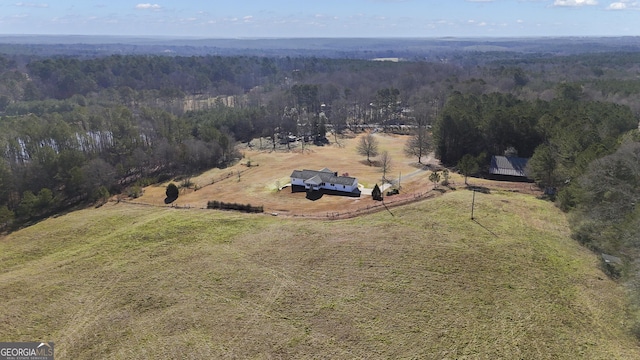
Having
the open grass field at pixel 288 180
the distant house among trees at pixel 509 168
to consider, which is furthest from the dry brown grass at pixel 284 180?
the distant house among trees at pixel 509 168

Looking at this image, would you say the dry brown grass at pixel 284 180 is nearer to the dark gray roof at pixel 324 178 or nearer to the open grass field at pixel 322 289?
the dark gray roof at pixel 324 178

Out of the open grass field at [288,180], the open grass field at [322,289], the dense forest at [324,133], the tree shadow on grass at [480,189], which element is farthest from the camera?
the open grass field at [288,180]

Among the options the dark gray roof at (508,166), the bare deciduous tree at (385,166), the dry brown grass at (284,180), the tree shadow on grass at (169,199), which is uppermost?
the dark gray roof at (508,166)

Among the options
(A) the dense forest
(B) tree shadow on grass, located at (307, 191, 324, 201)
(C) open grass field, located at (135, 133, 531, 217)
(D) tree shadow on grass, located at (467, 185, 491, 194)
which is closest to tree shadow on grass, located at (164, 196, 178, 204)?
(C) open grass field, located at (135, 133, 531, 217)

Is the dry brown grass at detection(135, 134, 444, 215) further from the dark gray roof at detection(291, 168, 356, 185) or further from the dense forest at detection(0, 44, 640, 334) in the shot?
the dense forest at detection(0, 44, 640, 334)

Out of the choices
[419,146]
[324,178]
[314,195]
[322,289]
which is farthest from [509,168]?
[322,289]
